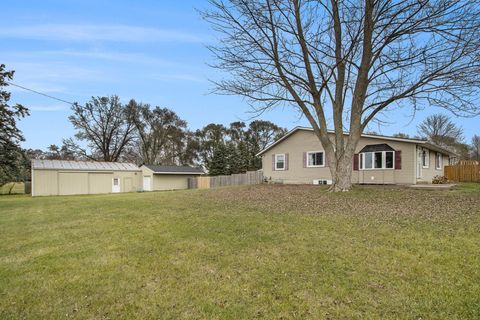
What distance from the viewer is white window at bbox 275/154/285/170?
2281 centimetres

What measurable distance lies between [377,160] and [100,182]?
2639 centimetres

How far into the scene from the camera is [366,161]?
61.4ft

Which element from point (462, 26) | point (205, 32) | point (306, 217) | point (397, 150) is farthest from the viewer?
point (397, 150)

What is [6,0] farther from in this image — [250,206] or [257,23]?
[250,206]

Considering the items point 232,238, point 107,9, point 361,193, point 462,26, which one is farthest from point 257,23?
point 232,238

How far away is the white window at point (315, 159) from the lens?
20.5 m

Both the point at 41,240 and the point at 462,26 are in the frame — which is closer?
the point at 41,240

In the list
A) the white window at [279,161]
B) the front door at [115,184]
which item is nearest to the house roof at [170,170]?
the front door at [115,184]

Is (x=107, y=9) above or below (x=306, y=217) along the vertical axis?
above

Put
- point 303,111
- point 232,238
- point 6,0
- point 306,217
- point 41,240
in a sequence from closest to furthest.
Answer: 1. point 232,238
2. point 41,240
3. point 306,217
4. point 6,0
5. point 303,111

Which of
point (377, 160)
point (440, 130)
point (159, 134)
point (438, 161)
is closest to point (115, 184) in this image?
point (159, 134)

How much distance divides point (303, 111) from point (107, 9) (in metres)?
8.98

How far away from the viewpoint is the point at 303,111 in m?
13.1

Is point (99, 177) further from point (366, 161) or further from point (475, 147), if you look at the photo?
point (475, 147)
